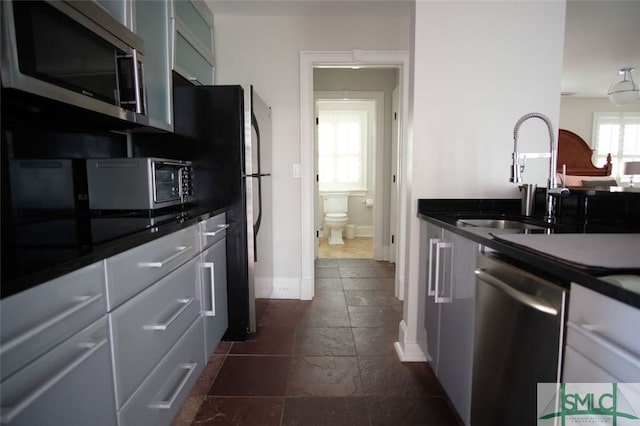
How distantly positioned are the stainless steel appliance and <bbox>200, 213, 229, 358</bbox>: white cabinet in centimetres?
27

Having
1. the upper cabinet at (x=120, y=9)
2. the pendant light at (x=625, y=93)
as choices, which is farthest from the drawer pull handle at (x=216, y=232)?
the pendant light at (x=625, y=93)

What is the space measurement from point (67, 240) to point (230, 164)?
110 centimetres

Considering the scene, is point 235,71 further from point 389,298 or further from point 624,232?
point 624,232

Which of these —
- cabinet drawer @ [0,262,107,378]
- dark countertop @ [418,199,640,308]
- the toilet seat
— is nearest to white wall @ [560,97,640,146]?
the toilet seat

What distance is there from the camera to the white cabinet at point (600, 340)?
0.58 m

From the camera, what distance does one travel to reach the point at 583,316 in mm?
695

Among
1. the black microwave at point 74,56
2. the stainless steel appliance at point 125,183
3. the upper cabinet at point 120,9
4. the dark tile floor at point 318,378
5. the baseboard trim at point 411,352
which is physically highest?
the upper cabinet at point 120,9

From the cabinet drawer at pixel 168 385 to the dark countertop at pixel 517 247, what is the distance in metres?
1.21

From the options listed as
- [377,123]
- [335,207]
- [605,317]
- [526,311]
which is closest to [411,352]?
[526,311]

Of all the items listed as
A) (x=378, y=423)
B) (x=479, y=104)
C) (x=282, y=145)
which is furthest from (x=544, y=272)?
(x=282, y=145)

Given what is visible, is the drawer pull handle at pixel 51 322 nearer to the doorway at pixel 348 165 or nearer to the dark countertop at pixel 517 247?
the dark countertop at pixel 517 247

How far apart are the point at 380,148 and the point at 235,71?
1.91 meters

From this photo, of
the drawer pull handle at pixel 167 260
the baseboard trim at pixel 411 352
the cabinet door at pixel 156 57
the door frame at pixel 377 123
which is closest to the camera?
the drawer pull handle at pixel 167 260

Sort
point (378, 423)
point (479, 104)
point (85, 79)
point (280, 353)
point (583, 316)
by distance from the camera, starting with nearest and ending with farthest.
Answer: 1. point (583, 316)
2. point (85, 79)
3. point (378, 423)
4. point (479, 104)
5. point (280, 353)
